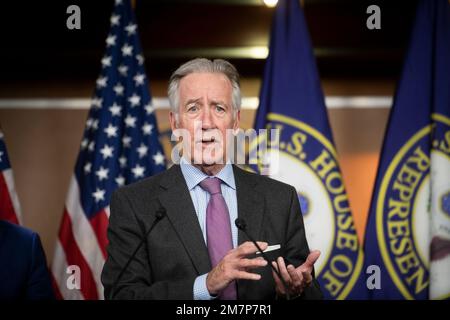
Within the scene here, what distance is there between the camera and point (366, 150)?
4188 mm

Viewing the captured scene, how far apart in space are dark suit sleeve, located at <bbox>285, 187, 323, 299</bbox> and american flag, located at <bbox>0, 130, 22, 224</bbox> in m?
1.79

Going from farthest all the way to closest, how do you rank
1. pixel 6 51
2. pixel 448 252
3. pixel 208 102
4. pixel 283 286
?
pixel 6 51 < pixel 448 252 < pixel 208 102 < pixel 283 286

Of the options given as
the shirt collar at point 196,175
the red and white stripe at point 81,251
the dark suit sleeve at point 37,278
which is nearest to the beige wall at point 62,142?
the red and white stripe at point 81,251

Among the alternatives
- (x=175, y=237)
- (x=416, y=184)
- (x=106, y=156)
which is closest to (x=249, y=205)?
(x=175, y=237)

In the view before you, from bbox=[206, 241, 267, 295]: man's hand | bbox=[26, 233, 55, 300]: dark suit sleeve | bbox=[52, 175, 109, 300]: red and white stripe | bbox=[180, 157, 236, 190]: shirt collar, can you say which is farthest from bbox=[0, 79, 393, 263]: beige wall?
bbox=[206, 241, 267, 295]: man's hand

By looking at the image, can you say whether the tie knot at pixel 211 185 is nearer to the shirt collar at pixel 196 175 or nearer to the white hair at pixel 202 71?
the shirt collar at pixel 196 175

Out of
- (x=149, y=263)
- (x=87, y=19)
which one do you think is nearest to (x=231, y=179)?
(x=149, y=263)

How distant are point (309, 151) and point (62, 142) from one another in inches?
81.6

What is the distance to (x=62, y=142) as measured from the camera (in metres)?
4.13

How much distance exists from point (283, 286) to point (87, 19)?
290cm

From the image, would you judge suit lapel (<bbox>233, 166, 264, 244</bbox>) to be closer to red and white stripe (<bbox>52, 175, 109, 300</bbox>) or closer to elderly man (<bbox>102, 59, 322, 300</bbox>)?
elderly man (<bbox>102, 59, 322, 300</bbox>)

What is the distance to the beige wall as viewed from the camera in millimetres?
4066
